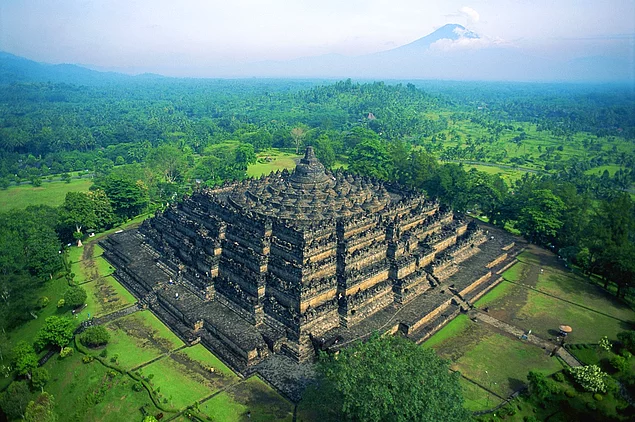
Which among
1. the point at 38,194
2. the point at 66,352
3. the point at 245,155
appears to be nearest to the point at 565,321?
the point at 66,352

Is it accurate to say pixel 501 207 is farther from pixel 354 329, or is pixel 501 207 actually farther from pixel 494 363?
pixel 354 329

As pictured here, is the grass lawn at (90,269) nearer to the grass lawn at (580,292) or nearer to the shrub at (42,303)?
the shrub at (42,303)

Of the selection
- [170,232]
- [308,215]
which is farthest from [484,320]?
[170,232]

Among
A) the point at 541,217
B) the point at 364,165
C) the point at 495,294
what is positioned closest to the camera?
the point at 495,294

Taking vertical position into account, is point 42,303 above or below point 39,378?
below

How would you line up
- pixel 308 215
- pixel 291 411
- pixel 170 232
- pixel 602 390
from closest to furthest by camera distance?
pixel 291 411 < pixel 602 390 < pixel 308 215 < pixel 170 232

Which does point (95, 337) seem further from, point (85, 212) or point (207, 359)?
point (85, 212)

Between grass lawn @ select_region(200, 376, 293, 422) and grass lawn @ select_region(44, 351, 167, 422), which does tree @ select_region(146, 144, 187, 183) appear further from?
grass lawn @ select_region(200, 376, 293, 422)
